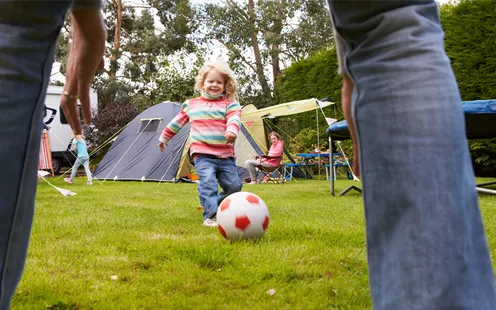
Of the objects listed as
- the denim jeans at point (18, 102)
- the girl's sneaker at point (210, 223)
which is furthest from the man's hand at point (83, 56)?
the girl's sneaker at point (210, 223)

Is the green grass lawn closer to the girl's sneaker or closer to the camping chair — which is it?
the girl's sneaker

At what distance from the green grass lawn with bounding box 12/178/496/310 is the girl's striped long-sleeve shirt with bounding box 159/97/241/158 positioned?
2.29 feet

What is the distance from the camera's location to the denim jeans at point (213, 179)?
418 cm

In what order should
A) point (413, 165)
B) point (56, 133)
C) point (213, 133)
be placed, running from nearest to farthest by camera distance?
1. point (413, 165)
2. point (213, 133)
3. point (56, 133)

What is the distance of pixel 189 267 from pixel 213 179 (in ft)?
6.31

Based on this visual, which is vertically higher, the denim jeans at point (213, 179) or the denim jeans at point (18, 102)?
the denim jeans at point (18, 102)

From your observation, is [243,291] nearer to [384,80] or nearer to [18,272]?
[18,272]

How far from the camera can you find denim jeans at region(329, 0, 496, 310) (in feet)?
2.15

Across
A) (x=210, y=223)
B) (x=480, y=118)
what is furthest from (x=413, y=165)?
(x=480, y=118)

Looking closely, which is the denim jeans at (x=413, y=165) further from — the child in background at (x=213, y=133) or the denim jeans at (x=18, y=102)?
the child in background at (x=213, y=133)

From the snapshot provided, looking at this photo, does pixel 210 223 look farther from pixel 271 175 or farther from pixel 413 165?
pixel 271 175

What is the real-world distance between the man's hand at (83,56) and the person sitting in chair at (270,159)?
1017 centimetres

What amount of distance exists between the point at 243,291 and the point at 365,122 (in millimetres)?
1374

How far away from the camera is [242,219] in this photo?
3111mm
